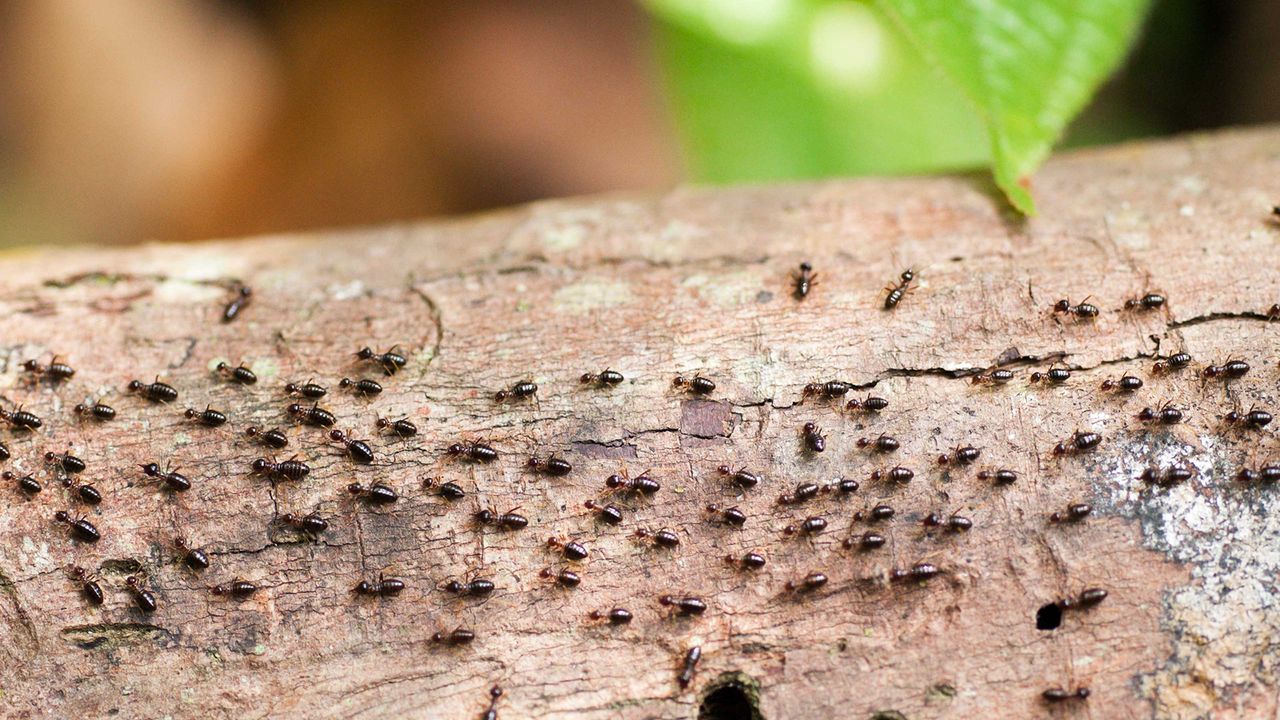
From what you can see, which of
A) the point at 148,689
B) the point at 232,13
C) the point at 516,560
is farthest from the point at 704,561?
the point at 232,13

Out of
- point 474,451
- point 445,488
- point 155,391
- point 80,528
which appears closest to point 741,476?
point 474,451

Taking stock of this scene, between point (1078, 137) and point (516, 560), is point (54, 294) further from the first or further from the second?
point (1078, 137)

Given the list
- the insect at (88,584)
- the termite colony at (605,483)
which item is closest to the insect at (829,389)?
the termite colony at (605,483)

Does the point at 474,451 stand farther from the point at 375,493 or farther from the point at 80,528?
the point at 80,528

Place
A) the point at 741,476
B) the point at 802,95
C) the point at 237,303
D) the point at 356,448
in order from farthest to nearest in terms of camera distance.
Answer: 1. the point at 802,95
2. the point at 237,303
3. the point at 356,448
4. the point at 741,476

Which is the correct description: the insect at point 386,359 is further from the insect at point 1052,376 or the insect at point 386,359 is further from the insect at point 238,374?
the insect at point 1052,376

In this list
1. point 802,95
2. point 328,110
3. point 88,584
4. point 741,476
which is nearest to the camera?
point 88,584
